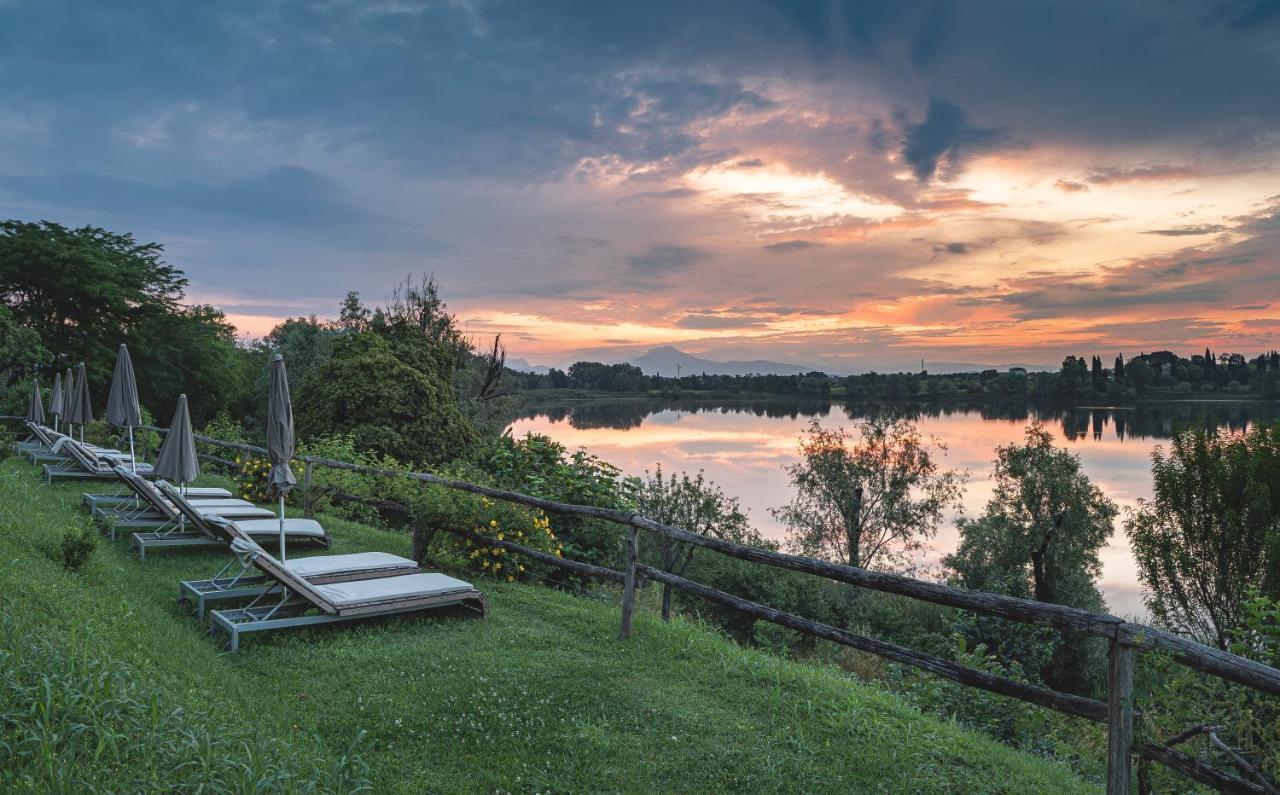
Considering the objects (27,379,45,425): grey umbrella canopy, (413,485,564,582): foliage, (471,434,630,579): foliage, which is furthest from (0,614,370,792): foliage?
(27,379,45,425): grey umbrella canopy

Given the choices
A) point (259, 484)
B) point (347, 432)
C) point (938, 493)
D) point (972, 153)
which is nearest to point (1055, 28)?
point (972, 153)

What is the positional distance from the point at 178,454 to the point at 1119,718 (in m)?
10.5

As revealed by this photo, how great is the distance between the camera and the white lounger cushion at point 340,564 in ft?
23.0

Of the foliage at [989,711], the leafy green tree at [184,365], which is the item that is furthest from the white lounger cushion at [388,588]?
the leafy green tree at [184,365]

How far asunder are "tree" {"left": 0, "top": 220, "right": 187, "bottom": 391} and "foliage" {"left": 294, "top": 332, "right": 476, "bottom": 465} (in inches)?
700

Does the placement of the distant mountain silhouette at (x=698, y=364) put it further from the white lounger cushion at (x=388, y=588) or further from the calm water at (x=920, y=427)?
the white lounger cushion at (x=388, y=588)

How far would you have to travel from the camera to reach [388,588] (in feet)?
22.0

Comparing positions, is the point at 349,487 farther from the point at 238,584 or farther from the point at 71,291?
the point at 71,291

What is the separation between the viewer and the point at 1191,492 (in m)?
32.4

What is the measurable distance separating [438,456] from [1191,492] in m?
34.9

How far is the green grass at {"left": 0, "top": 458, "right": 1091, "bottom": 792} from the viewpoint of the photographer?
3893mm

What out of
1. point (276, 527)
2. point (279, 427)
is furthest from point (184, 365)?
point (279, 427)

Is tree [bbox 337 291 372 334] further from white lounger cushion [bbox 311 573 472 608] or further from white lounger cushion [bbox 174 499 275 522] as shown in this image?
white lounger cushion [bbox 311 573 472 608]

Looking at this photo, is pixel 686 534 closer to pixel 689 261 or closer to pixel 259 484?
pixel 259 484
